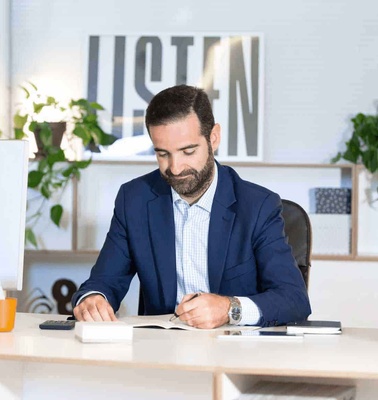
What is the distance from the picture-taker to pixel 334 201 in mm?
4965

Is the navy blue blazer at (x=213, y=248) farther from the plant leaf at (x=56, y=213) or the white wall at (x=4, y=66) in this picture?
the white wall at (x=4, y=66)

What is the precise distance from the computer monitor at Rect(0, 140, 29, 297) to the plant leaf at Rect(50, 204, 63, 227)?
2.48m

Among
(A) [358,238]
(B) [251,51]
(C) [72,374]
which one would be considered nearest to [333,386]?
(C) [72,374]

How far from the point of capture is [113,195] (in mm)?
5145

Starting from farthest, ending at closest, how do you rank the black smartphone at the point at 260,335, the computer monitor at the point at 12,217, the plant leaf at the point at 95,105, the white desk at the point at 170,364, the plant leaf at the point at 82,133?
the plant leaf at the point at 95,105 → the plant leaf at the point at 82,133 → the computer monitor at the point at 12,217 → the black smartphone at the point at 260,335 → the white desk at the point at 170,364

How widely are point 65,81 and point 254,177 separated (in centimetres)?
127

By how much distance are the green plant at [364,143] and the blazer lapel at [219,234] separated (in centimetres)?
218

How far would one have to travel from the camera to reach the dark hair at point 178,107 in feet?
9.04

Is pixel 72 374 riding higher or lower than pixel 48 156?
lower

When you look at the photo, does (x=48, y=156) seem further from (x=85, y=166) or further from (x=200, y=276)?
(x=200, y=276)

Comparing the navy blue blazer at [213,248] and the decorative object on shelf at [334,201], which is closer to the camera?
the navy blue blazer at [213,248]

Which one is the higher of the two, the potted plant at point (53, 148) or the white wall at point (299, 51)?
the white wall at point (299, 51)

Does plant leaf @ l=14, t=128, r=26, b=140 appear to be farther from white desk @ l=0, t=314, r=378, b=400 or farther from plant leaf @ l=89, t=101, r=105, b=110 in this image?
white desk @ l=0, t=314, r=378, b=400

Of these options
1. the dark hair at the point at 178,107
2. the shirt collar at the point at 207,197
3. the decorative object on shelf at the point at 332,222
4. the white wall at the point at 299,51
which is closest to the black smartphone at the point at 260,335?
the shirt collar at the point at 207,197
